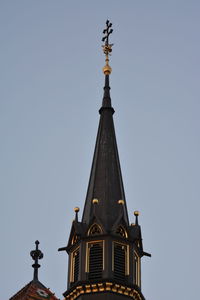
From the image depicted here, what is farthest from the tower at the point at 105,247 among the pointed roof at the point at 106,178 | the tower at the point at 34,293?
the tower at the point at 34,293

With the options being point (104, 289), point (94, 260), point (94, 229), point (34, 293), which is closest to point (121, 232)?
point (94, 229)

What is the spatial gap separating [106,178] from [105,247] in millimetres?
5823

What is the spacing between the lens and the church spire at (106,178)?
188 ft

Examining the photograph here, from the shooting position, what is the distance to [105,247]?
55.3m

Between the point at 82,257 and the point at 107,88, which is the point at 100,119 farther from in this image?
the point at 82,257

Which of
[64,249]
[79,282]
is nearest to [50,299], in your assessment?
[79,282]

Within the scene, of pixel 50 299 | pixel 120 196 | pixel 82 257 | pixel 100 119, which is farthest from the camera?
pixel 100 119

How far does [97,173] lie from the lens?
60.5 m

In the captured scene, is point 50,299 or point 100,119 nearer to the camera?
point 50,299

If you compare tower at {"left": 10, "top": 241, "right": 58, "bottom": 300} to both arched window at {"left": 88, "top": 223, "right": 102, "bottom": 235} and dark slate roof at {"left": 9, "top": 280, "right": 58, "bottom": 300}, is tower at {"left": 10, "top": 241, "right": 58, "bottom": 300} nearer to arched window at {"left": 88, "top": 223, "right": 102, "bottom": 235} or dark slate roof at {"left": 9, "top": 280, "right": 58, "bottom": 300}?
dark slate roof at {"left": 9, "top": 280, "right": 58, "bottom": 300}

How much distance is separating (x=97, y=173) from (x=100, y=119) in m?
5.54

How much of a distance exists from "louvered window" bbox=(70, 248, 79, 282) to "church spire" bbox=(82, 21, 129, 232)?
2.01 meters

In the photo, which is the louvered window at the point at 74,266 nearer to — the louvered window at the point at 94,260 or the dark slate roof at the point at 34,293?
the louvered window at the point at 94,260

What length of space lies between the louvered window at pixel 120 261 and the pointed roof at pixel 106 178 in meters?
1.27
